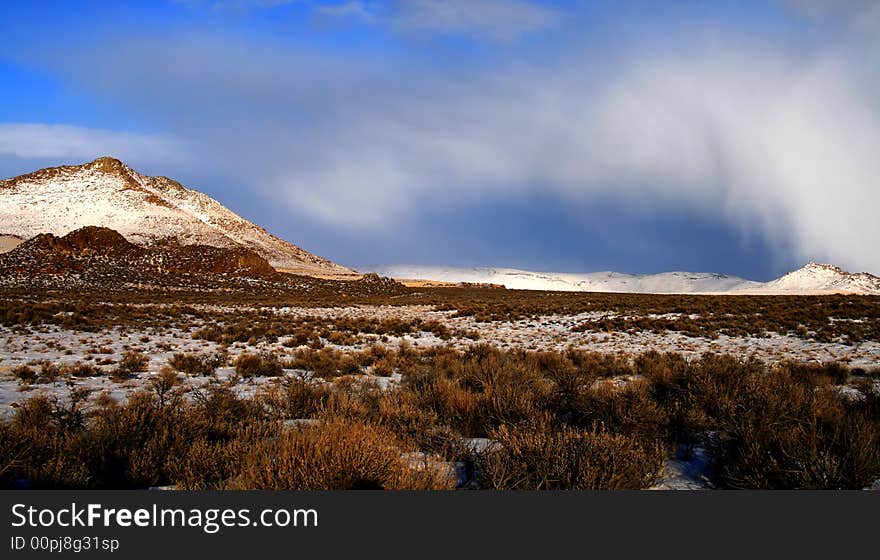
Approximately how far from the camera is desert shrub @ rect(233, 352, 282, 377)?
9984 mm

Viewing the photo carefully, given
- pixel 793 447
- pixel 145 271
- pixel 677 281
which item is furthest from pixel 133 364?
pixel 677 281

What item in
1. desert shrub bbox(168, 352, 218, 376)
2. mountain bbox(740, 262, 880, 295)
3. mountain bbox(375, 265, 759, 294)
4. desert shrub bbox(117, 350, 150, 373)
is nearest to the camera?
desert shrub bbox(117, 350, 150, 373)

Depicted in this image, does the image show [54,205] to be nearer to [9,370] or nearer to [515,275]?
[9,370]

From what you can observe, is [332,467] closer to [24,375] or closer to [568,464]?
[568,464]

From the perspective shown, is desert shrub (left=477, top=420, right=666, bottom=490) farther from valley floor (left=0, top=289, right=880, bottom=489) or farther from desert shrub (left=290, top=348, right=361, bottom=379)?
desert shrub (left=290, top=348, right=361, bottom=379)

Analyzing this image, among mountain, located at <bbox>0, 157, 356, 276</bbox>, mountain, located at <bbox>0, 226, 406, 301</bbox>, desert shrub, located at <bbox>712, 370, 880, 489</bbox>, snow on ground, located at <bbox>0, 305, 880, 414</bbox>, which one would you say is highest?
mountain, located at <bbox>0, 157, 356, 276</bbox>

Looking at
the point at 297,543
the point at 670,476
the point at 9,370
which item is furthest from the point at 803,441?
the point at 9,370

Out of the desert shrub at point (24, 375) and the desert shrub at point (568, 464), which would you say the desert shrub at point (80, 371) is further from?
the desert shrub at point (568, 464)

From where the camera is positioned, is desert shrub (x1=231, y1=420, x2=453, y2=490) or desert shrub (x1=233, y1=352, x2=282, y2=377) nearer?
desert shrub (x1=231, y1=420, x2=453, y2=490)

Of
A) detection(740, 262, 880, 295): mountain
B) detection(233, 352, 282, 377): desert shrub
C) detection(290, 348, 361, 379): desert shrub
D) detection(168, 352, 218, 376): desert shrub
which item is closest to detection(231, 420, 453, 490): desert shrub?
detection(290, 348, 361, 379): desert shrub

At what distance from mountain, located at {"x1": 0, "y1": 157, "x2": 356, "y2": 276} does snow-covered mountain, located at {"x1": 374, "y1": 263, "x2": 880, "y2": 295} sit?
230 feet

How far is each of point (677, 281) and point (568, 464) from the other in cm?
15973

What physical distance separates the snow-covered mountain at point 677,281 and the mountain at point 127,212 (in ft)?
230

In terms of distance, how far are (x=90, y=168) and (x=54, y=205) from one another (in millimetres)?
22220
